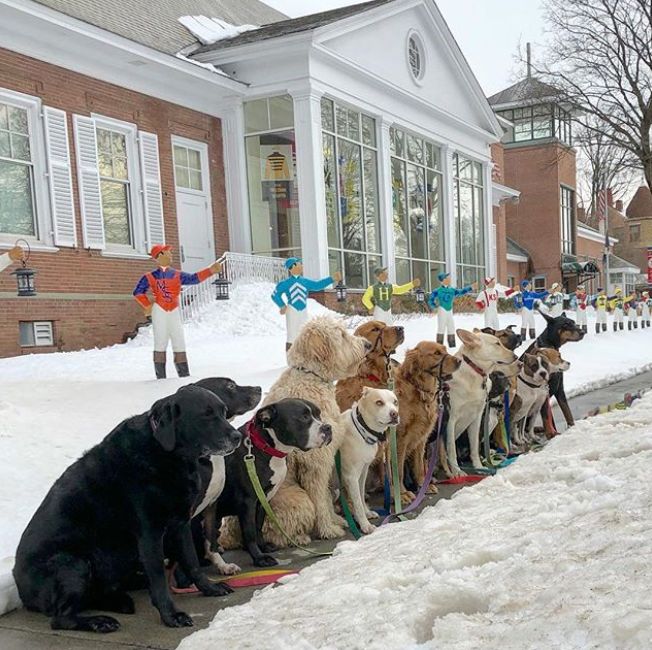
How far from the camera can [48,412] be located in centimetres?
766

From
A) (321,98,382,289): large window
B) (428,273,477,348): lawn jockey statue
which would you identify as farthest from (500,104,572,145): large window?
(428,273,477,348): lawn jockey statue

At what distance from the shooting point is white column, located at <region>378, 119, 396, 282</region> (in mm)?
19875

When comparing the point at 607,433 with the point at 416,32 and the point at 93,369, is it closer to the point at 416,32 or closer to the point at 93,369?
the point at 93,369

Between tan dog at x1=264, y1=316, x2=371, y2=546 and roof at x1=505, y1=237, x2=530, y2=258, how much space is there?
39.2 meters

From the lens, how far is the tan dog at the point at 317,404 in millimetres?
4641

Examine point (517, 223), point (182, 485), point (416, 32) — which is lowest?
point (182, 485)

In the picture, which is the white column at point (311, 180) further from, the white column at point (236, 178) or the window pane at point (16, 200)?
the window pane at point (16, 200)

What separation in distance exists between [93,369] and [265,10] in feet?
64.2

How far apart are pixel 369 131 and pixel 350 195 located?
87.0 inches

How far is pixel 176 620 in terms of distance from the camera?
3.38m

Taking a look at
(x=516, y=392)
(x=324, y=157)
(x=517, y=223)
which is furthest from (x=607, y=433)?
(x=517, y=223)

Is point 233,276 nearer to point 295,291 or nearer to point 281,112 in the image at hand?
point 281,112

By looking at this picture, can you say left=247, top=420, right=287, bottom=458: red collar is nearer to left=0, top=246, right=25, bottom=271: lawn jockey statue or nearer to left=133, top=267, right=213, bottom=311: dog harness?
left=0, top=246, right=25, bottom=271: lawn jockey statue

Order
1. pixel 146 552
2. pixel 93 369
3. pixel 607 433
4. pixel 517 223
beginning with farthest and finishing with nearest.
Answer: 1. pixel 517 223
2. pixel 93 369
3. pixel 607 433
4. pixel 146 552
